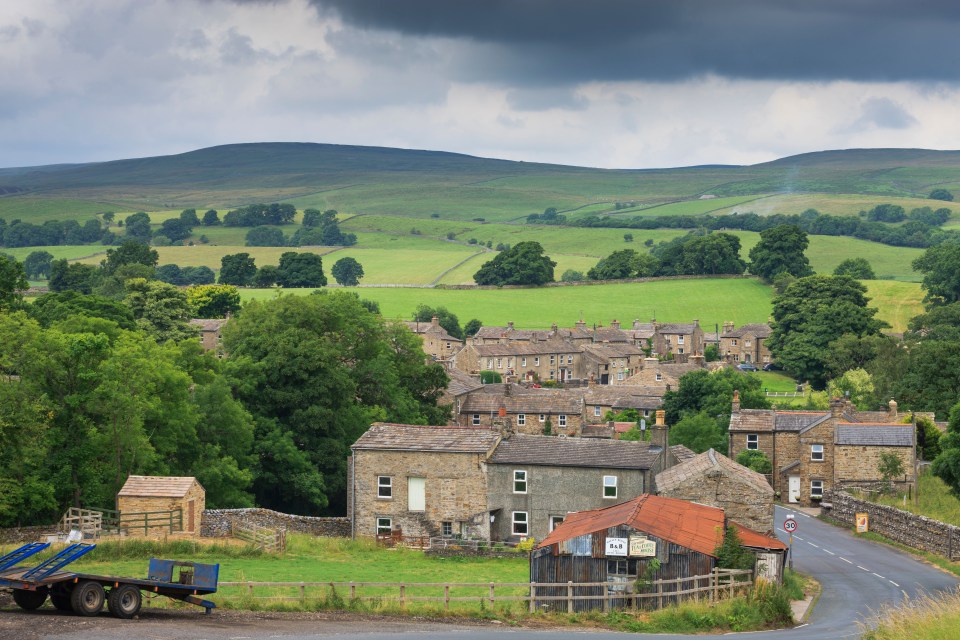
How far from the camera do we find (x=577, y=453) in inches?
2042

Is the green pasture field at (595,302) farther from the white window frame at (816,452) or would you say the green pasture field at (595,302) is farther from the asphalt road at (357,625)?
the asphalt road at (357,625)

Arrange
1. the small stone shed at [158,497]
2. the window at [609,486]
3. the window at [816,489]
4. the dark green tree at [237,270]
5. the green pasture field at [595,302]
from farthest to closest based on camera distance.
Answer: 1. the dark green tree at [237,270]
2. the green pasture field at [595,302]
3. the window at [816,489]
4. the window at [609,486]
5. the small stone shed at [158,497]

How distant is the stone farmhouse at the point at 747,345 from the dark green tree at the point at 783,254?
32477 millimetres

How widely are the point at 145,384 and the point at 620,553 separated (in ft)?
74.7

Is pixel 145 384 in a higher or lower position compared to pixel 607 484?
higher

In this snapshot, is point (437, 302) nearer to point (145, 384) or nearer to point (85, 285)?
point (85, 285)

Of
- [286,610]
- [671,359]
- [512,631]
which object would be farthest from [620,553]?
[671,359]

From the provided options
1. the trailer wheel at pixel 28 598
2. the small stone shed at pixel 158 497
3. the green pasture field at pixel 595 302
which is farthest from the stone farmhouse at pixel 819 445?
the green pasture field at pixel 595 302

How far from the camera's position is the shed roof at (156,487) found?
4597 cm

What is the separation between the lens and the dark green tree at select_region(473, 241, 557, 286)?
622 feet

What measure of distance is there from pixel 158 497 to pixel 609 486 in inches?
664

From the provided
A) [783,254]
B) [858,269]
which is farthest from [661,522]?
[858,269]

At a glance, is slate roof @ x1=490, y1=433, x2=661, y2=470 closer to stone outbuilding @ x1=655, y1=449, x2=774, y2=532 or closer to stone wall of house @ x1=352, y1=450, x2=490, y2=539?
stone wall of house @ x1=352, y1=450, x2=490, y2=539

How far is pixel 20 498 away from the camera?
47.0 metres
